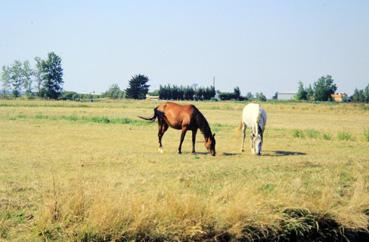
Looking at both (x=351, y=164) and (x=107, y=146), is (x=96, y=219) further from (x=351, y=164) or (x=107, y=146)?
(x=107, y=146)

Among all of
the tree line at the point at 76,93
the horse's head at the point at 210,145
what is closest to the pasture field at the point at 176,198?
the horse's head at the point at 210,145

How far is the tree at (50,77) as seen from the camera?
341ft

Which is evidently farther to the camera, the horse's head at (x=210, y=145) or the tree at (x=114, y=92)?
the tree at (x=114, y=92)

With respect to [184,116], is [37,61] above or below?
above

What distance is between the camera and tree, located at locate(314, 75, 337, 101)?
407 feet

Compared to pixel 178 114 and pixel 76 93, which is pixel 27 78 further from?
pixel 178 114

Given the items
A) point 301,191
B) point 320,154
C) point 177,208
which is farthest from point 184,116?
point 177,208

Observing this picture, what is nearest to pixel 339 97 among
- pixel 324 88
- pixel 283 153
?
pixel 324 88

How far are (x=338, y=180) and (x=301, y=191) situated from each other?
2.65 metres

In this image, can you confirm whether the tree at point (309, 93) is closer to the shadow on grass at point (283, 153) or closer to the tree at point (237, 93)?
the tree at point (237, 93)

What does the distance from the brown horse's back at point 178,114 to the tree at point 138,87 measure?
89040mm

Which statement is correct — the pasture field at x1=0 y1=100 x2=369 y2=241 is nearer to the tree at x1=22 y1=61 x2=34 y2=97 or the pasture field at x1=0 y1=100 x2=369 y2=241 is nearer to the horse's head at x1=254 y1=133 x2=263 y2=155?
the horse's head at x1=254 y1=133 x2=263 y2=155

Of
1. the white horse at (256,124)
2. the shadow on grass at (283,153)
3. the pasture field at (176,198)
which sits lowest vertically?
the shadow on grass at (283,153)

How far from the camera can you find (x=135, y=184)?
11.6m
